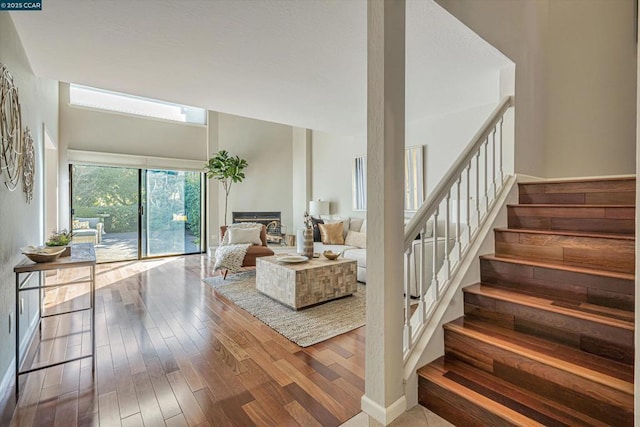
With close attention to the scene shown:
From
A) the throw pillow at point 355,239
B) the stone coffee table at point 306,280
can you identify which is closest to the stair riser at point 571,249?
the stone coffee table at point 306,280

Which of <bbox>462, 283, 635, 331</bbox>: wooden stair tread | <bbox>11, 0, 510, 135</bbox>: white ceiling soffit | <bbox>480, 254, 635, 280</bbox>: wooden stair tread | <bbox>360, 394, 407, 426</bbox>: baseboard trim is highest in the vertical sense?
<bbox>11, 0, 510, 135</bbox>: white ceiling soffit

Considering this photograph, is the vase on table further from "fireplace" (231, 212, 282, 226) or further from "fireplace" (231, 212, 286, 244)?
"fireplace" (231, 212, 282, 226)

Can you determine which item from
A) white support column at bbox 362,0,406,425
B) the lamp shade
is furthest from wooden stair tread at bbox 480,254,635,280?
the lamp shade

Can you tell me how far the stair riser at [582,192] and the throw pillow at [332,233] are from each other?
306cm

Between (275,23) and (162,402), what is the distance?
2591mm

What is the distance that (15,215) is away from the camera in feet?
7.00

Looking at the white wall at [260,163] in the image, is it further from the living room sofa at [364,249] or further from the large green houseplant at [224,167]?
the living room sofa at [364,249]

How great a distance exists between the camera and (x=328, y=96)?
12.0ft

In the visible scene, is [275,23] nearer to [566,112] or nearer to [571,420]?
[571,420]

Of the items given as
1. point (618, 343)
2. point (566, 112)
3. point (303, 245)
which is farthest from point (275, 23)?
point (566, 112)

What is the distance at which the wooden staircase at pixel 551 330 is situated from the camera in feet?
4.20

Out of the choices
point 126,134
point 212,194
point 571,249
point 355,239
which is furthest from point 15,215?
point 212,194

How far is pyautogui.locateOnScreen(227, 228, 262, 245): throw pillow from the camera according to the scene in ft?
16.0

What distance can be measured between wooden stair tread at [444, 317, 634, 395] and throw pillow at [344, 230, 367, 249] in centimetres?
311
